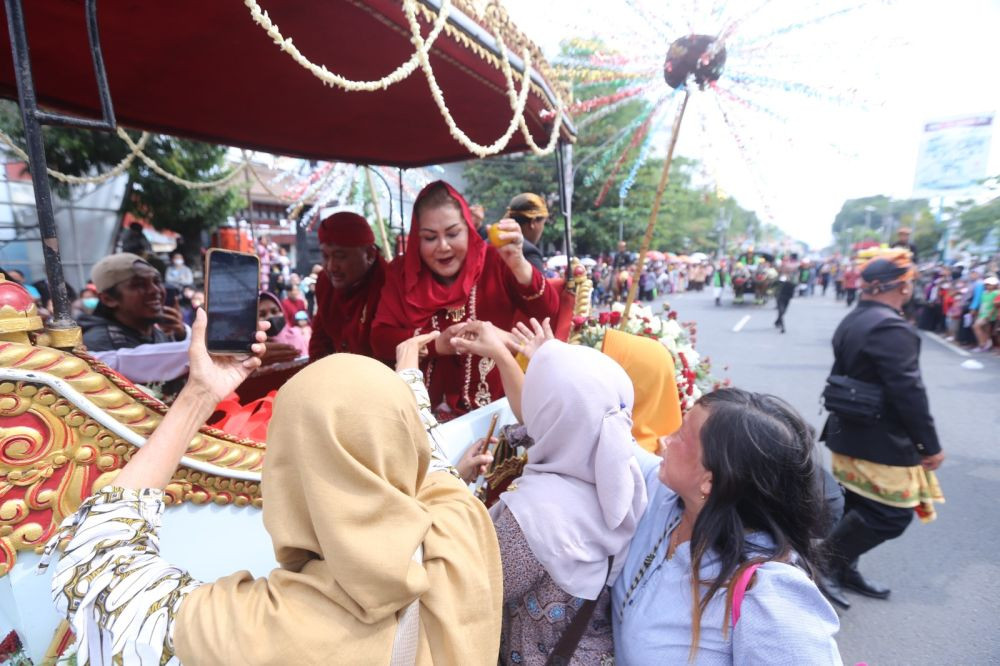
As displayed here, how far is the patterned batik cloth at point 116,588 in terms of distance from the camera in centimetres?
76

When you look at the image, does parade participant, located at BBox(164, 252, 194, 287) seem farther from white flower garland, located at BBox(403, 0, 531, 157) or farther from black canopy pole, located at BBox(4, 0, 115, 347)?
black canopy pole, located at BBox(4, 0, 115, 347)

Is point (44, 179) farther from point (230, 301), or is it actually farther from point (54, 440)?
point (54, 440)

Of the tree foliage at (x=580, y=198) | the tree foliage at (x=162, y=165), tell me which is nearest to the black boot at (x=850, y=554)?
the tree foliage at (x=162, y=165)

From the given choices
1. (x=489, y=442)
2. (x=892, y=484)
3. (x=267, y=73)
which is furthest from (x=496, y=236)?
(x=892, y=484)

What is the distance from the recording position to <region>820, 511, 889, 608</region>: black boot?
2.63 metres

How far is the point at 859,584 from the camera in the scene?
285 cm

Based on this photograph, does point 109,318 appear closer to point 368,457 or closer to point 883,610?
point 368,457

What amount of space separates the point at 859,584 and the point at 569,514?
269cm

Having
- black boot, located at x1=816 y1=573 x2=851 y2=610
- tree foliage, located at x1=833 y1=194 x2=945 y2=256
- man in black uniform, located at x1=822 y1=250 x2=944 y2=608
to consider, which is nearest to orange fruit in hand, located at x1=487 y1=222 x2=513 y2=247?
man in black uniform, located at x1=822 y1=250 x2=944 y2=608

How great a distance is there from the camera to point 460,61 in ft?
5.97

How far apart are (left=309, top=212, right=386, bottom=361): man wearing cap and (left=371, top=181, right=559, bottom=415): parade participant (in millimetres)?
399

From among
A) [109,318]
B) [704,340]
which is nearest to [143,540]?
[109,318]

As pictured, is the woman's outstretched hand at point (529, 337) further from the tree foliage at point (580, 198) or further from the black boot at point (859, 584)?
the tree foliage at point (580, 198)

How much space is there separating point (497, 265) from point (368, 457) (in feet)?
6.16
